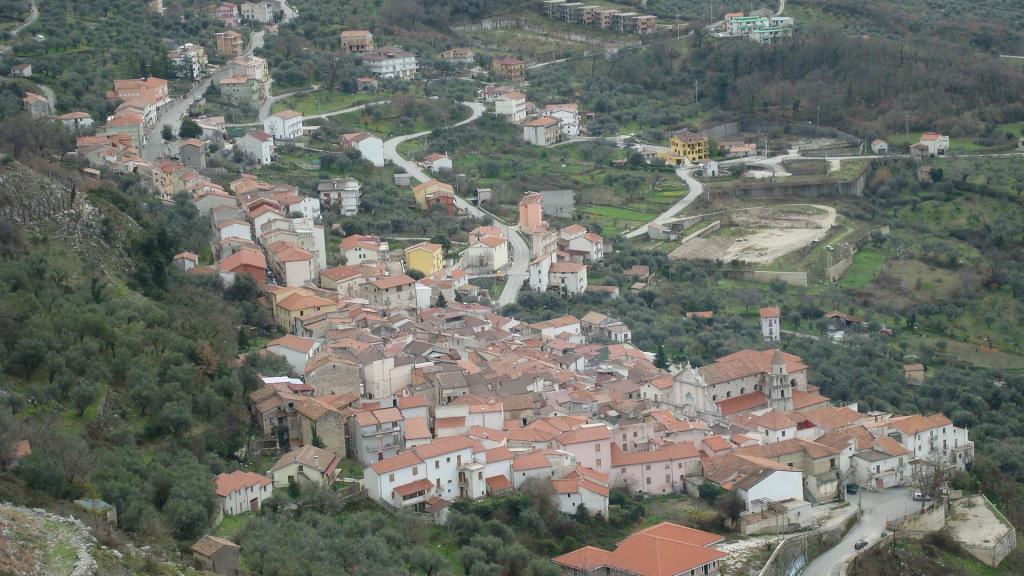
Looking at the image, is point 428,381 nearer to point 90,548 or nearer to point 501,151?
point 90,548

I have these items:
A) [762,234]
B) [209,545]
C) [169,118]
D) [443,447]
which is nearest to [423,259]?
[762,234]

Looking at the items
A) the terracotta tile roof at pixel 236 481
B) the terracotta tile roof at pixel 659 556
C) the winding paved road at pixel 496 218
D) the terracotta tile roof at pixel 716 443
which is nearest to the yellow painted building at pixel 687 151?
the winding paved road at pixel 496 218

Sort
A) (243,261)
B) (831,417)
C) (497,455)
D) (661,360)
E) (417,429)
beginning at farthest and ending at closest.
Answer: (243,261) → (661,360) → (831,417) → (417,429) → (497,455)

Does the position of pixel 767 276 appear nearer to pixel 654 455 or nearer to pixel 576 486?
pixel 654 455

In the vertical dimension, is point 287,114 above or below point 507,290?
above

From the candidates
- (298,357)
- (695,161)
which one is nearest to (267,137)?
(695,161)

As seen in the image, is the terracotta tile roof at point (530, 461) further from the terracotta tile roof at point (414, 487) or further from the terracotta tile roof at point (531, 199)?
the terracotta tile roof at point (531, 199)

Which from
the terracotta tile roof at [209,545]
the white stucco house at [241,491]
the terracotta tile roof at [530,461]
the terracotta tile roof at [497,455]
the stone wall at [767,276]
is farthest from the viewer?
the stone wall at [767,276]
